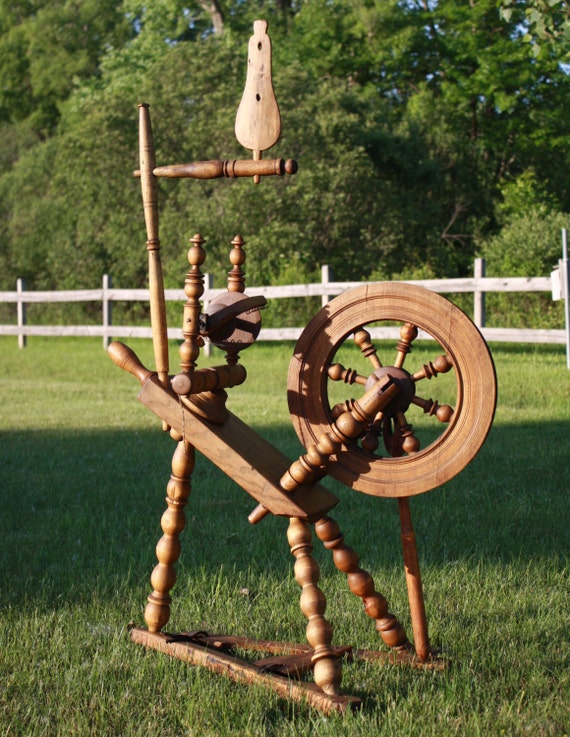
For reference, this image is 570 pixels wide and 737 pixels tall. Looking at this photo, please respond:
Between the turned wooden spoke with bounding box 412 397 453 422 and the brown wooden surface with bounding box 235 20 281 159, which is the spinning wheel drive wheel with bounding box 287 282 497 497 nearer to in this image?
the turned wooden spoke with bounding box 412 397 453 422

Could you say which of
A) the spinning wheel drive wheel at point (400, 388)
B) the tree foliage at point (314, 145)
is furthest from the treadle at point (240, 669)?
the tree foliage at point (314, 145)

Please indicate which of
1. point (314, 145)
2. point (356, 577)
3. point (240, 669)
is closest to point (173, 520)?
point (240, 669)

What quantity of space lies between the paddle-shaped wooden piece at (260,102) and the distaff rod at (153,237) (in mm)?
372

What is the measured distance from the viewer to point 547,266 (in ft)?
66.7

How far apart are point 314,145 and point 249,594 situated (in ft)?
62.0

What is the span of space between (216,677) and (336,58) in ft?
89.0

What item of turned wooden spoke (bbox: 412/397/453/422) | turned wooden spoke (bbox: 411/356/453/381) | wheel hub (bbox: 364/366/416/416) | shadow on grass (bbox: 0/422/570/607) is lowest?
shadow on grass (bbox: 0/422/570/607)

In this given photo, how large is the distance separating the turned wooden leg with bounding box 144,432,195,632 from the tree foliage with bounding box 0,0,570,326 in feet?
52.6

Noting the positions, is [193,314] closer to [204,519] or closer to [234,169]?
[234,169]

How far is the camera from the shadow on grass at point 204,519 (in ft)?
14.7

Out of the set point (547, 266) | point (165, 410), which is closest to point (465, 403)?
point (165, 410)

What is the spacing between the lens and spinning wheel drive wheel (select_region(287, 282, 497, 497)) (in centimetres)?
291

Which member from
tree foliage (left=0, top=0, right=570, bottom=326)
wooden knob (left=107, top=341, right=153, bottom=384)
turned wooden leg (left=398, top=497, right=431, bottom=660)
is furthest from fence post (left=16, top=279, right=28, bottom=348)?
turned wooden leg (left=398, top=497, right=431, bottom=660)

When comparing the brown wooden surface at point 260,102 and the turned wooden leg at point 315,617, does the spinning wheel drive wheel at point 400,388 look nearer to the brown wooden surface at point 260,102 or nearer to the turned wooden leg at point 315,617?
the turned wooden leg at point 315,617
